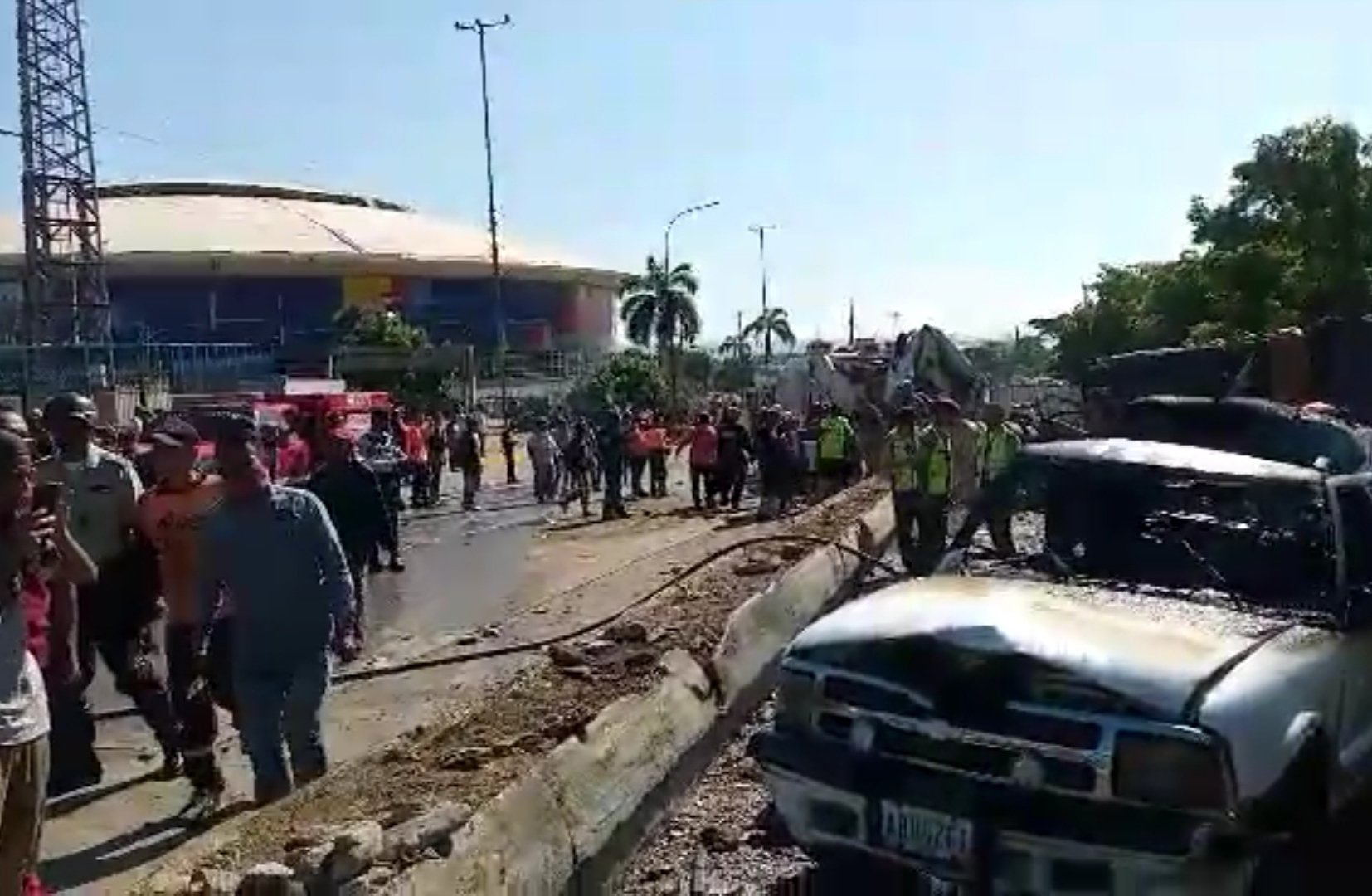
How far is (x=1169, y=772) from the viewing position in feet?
16.3

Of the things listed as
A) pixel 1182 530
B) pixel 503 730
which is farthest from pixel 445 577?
pixel 1182 530

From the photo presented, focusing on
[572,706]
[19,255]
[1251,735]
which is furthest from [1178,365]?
[19,255]

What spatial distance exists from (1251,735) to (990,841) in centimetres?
83

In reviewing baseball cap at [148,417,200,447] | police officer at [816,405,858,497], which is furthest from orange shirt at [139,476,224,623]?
police officer at [816,405,858,497]

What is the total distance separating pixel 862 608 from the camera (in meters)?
5.95

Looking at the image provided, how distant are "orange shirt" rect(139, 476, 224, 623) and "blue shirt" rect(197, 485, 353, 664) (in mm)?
1051

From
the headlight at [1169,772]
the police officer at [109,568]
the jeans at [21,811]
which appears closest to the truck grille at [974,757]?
the headlight at [1169,772]

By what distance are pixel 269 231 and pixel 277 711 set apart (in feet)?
354

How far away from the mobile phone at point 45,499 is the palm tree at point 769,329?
9866cm

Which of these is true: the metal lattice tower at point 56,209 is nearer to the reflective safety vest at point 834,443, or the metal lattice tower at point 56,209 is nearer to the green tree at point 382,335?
the green tree at point 382,335

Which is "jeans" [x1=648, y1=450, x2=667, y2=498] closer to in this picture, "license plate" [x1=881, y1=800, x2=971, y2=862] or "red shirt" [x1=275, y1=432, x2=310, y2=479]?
"red shirt" [x1=275, y1=432, x2=310, y2=479]

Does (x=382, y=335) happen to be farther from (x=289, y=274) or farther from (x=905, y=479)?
(x=905, y=479)

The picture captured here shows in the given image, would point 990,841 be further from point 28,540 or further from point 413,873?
point 28,540

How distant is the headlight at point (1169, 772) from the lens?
490cm
